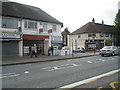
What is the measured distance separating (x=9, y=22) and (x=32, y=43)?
4.90 metres

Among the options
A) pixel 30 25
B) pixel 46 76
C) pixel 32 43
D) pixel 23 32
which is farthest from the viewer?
pixel 32 43

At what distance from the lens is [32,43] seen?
76.1 ft

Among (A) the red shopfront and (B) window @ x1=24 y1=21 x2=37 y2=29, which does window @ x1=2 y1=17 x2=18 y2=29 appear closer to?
(B) window @ x1=24 y1=21 x2=37 y2=29

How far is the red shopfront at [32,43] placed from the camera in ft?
Answer: 71.7

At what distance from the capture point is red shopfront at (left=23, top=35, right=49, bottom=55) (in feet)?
71.7

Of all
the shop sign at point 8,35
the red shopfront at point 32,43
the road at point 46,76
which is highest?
the shop sign at point 8,35

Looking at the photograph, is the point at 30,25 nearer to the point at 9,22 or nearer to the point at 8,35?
the point at 9,22

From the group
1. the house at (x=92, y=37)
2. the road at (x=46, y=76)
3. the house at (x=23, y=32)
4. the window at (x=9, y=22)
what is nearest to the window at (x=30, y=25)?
the house at (x=23, y=32)

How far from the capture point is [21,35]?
2102 cm

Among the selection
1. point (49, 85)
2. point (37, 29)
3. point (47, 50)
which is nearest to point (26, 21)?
point (37, 29)

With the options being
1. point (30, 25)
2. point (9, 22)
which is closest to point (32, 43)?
point (30, 25)

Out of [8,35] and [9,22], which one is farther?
[9,22]

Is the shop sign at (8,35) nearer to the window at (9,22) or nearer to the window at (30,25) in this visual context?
the window at (9,22)

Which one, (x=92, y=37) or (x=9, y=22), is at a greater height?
(x=9, y=22)
